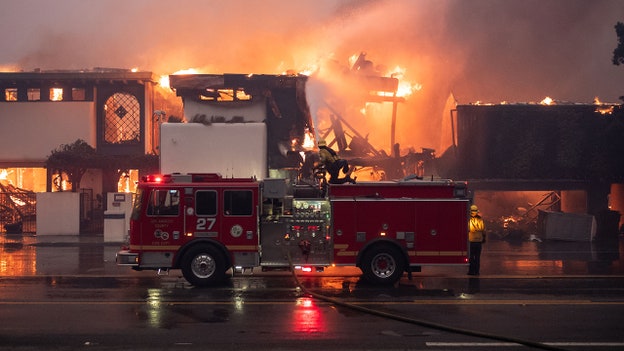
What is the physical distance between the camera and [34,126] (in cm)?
3331

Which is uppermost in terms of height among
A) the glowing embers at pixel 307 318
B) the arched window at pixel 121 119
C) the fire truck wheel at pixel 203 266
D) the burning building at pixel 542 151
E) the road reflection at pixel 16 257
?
the arched window at pixel 121 119

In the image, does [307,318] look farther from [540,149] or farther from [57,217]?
[540,149]

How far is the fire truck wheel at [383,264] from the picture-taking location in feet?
45.0

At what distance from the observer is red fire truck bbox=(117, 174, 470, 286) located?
13664 millimetres

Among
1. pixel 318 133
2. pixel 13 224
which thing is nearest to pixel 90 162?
pixel 13 224

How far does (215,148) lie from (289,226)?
1304cm

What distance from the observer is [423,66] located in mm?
37625

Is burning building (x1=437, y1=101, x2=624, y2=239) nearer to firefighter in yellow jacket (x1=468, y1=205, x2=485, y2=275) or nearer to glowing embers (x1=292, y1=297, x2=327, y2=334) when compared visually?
firefighter in yellow jacket (x1=468, y1=205, x2=485, y2=275)

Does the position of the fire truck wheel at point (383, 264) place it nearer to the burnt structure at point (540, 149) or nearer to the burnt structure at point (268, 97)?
the burnt structure at point (268, 97)

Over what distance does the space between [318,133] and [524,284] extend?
727 inches

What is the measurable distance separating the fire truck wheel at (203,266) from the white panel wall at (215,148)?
1281cm

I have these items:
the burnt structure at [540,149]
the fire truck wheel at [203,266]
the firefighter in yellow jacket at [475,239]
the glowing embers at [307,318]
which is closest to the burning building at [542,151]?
the burnt structure at [540,149]

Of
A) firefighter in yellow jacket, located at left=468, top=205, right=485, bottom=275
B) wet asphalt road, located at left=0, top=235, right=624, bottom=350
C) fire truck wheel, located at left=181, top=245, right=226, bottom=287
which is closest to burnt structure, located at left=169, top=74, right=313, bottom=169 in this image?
wet asphalt road, located at left=0, top=235, right=624, bottom=350

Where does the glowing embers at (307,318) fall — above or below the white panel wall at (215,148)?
below
